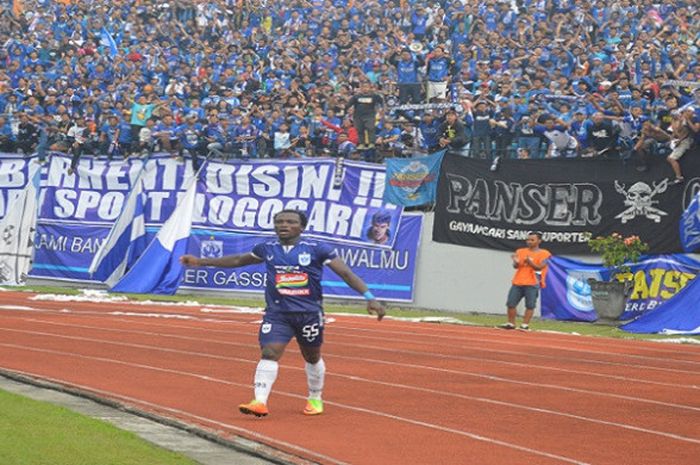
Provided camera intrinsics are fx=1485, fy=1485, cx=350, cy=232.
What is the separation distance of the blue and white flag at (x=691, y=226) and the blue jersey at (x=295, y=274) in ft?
46.5

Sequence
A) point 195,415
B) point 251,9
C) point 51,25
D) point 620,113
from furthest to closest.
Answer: point 51,25 < point 251,9 < point 620,113 < point 195,415

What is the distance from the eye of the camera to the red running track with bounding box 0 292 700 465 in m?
11.0

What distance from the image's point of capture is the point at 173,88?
3541 cm

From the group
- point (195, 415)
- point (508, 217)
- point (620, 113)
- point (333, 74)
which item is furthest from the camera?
point (333, 74)

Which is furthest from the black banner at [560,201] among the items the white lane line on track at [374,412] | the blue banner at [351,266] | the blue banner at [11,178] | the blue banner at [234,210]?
the white lane line on track at [374,412]

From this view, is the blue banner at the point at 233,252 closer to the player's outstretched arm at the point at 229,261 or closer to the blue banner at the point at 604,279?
the blue banner at the point at 604,279

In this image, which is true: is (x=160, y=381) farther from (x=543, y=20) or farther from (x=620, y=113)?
(x=543, y=20)

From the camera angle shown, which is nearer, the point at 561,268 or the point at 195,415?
the point at 195,415

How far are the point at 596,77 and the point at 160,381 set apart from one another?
579 inches

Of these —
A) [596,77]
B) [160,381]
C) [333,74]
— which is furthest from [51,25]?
[160,381]

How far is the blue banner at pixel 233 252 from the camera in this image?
29938 mm

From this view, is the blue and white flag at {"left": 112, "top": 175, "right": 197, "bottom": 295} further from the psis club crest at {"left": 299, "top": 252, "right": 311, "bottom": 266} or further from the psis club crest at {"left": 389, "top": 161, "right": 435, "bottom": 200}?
the psis club crest at {"left": 299, "top": 252, "right": 311, "bottom": 266}

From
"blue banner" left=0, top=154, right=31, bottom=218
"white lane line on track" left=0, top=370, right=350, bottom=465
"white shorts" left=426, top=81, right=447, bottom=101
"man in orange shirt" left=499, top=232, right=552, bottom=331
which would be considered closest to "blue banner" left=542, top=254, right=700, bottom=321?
"man in orange shirt" left=499, top=232, right=552, bottom=331

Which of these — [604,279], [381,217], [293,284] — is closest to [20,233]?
[381,217]
